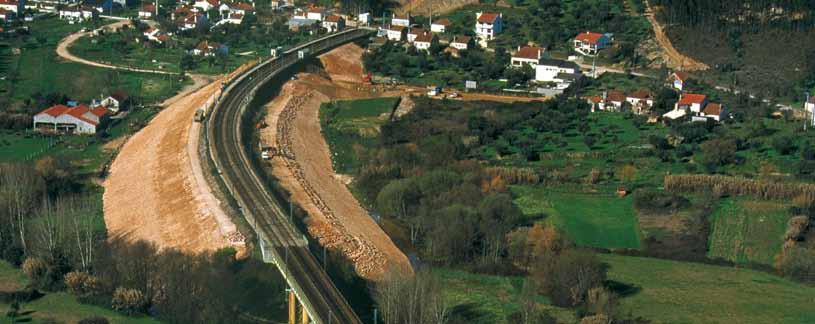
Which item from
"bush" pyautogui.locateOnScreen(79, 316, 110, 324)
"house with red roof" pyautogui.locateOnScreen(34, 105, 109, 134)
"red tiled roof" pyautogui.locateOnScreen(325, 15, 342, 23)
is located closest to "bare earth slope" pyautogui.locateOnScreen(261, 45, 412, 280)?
"red tiled roof" pyautogui.locateOnScreen(325, 15, 342, 23)

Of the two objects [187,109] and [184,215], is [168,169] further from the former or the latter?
[187,109]

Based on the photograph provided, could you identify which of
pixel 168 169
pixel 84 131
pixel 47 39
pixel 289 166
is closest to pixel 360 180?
pixel 289 166

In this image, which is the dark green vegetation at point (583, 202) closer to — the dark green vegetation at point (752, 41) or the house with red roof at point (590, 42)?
the dark green vegetation at point (752, 41)

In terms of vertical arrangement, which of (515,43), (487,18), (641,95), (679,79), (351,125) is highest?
(487,18)

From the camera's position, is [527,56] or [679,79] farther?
[527,56]

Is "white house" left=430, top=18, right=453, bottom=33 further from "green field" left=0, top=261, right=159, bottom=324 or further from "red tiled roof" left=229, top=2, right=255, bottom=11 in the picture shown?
"green field" left=0, top=261, right=159, bottom=324

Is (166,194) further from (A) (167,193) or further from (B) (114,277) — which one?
(B) (114,277)

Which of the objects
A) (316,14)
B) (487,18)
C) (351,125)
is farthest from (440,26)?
(351,125)
